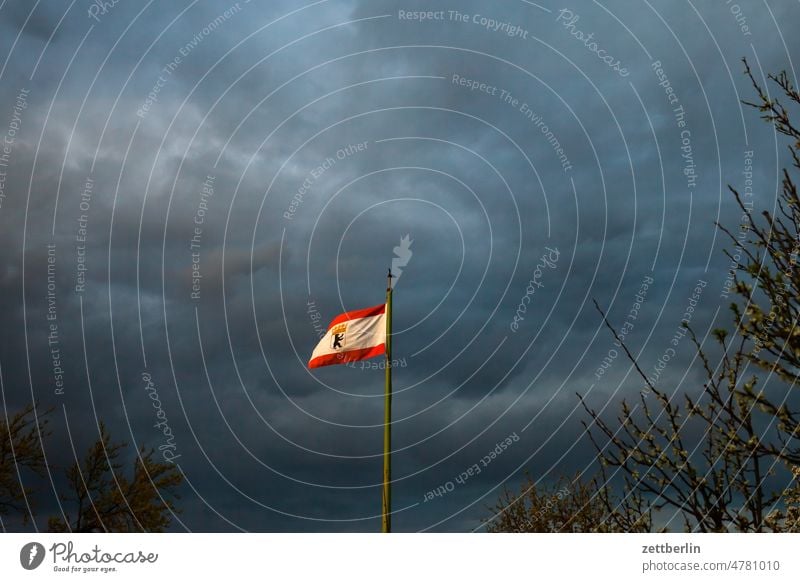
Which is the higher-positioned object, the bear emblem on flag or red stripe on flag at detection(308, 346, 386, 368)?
the bear emblem on flag

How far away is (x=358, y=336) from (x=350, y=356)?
631 mm

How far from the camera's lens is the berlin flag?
75.5ft

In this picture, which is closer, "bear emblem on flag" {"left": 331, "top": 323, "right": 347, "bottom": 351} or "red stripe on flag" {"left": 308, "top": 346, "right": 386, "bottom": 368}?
"red stripe on flag" {"left": 308, "top": 346, "right": 386, "bottom": 368}

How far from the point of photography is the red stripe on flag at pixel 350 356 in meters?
22.9

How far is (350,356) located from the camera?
76.0ft

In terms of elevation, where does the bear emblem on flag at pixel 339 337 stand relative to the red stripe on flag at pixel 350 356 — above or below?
above

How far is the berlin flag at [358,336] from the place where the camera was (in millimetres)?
23016

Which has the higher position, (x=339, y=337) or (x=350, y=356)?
(x=339, y=337)

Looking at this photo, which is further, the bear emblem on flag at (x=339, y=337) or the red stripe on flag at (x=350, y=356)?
the bear emblem on flag at (x=339, y=337)

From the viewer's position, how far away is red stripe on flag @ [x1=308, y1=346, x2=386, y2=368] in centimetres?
2287
